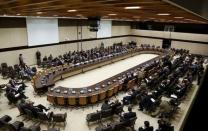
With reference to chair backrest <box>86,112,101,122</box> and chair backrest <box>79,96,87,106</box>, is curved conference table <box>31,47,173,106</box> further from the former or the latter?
chair backrest <box>86,112,101,122</box>

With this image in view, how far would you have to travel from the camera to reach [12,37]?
17.6 metres

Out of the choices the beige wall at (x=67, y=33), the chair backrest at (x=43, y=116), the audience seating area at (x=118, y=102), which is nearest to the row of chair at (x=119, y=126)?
the audience seating area at (x=118, y=102)

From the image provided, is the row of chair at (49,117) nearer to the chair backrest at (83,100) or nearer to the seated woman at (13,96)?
the chair backrest at (83,100)

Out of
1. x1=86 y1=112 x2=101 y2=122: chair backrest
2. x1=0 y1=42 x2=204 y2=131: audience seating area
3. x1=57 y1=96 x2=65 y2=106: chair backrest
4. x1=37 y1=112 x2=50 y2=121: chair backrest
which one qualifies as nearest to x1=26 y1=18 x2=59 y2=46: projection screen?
x1=0 y1=42 x2=204 y2=131: audience seating area

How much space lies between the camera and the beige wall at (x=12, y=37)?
1686 centimetres

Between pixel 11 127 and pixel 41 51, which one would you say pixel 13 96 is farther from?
pixel 41 51

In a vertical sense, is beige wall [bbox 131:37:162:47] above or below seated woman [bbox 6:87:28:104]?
above

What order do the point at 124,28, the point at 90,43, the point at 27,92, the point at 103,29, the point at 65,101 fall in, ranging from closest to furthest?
the point at 65,101 < the point at 27,92 < the point at 90,43 < the point at 103,29 < the point at 124,28

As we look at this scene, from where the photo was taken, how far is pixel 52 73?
1421 cm

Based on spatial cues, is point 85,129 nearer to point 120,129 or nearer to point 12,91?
point 120,129

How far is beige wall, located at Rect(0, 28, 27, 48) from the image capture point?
55.3 feet

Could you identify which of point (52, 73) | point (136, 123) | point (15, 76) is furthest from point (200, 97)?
point (15, 76)

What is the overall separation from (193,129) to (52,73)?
9.81 metres

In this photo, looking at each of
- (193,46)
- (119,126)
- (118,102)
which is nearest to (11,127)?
(119,126)
